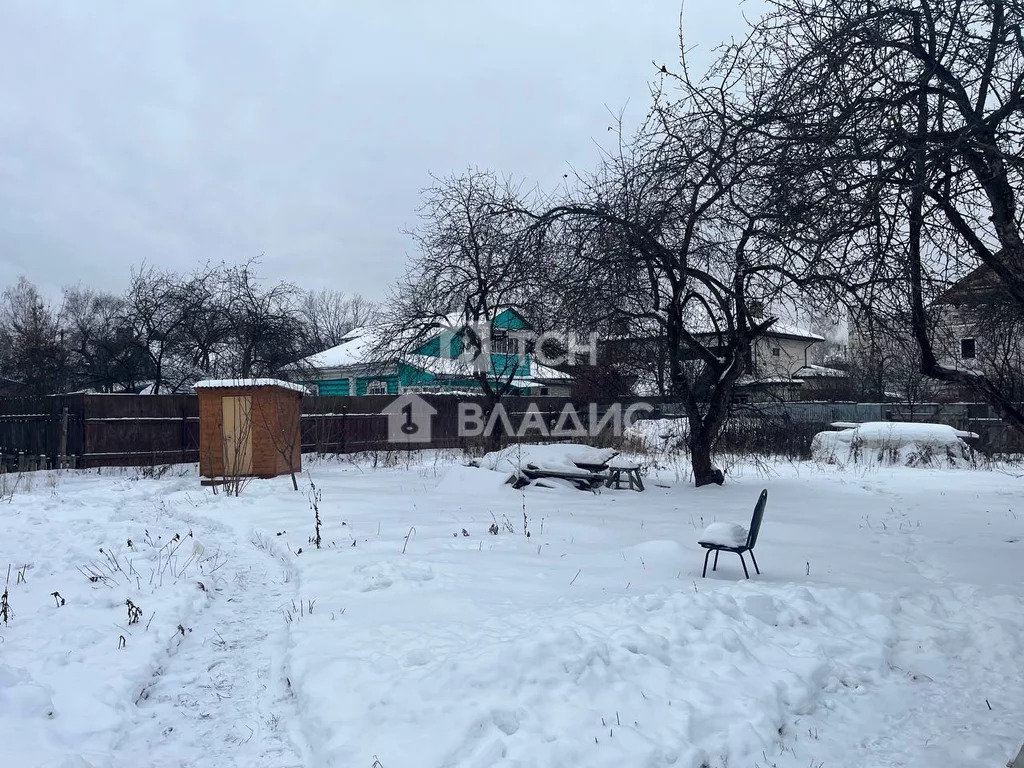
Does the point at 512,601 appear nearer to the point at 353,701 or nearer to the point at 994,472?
the point at 353,701

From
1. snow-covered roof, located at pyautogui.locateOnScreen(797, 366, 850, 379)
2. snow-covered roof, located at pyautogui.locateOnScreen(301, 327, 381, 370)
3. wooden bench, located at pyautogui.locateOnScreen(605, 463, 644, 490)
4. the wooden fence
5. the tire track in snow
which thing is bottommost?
the tire track in snow

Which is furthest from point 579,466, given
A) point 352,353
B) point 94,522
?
point 352,353

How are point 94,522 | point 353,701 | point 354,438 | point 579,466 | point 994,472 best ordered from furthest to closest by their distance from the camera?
point 354,438 < point 994,472 < point 579,466 < point 94,522 < point 353,701

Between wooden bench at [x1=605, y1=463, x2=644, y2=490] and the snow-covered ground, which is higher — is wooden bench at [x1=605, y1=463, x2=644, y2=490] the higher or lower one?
the higher one

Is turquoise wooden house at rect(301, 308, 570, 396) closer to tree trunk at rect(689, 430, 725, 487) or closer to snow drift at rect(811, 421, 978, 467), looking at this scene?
tree trunk at rect(689, 430, 725, 487)

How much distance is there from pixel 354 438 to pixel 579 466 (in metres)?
9.79

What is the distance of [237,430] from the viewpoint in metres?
13.4

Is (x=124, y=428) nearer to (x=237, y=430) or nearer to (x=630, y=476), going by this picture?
(x=237, y=430)

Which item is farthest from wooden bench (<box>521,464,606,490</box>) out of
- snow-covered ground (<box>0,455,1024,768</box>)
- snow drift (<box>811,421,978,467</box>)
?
snow drift (<box>811,421,978,467</box>)

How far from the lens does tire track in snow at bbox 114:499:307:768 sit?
10.6ft

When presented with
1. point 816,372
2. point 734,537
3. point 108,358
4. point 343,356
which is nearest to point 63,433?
point 108,358

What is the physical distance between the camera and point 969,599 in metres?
5.47

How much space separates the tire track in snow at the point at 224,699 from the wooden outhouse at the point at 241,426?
26.4ft

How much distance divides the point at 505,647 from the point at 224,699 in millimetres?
1488
